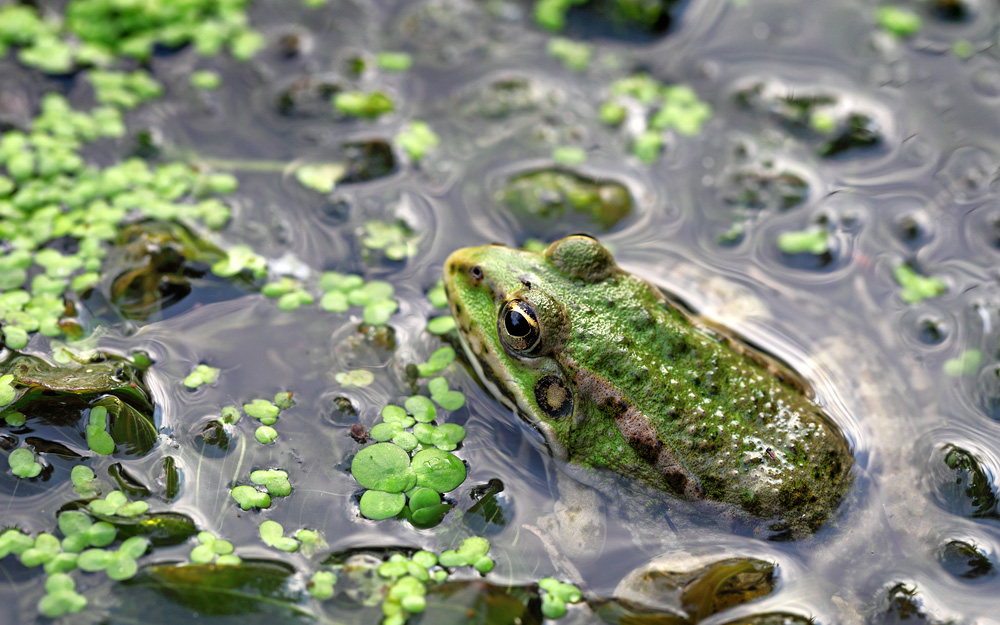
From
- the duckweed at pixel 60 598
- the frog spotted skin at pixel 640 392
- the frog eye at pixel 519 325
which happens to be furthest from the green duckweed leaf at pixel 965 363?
the duckweed at pixel 60 598

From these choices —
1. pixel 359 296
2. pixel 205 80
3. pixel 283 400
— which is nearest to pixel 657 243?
→ pixel 359 296

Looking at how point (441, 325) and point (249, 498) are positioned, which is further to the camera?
point (441, 325)

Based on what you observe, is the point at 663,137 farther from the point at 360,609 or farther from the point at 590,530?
the point at 360,609

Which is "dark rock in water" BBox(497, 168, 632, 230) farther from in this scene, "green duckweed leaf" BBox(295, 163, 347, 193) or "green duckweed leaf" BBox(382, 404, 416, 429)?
"green duckweed leaf" BBox(382, 404, 416, 429)

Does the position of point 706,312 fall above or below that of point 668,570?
above

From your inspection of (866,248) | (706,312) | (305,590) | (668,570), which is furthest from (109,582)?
(866,248)

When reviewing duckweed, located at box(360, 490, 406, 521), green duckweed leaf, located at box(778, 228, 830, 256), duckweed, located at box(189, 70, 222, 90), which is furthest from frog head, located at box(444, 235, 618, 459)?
duckweed, located at box(189, 70, 222, 90)

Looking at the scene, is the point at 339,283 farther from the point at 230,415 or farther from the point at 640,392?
the point at 640,392
